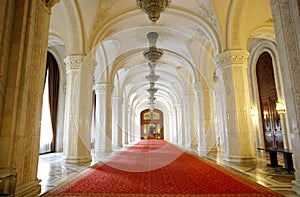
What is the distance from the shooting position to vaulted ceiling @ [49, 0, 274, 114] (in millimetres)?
6180

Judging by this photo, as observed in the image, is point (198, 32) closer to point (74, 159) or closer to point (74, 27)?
point (74, 27)

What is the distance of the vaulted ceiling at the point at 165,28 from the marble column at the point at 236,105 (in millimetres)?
481

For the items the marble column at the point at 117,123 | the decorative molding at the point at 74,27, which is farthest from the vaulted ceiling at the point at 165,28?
the marble column at the point at 117,123

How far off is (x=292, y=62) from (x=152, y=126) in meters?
31.6

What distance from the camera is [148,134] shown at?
33.6m

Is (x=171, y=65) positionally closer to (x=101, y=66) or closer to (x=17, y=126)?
(x=101, y=66)

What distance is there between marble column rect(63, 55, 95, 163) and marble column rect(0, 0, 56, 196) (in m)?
2.80

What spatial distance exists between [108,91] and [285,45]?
8257 mm

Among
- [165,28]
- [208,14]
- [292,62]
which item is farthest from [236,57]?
[165,28]

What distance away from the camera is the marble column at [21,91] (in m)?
2.69

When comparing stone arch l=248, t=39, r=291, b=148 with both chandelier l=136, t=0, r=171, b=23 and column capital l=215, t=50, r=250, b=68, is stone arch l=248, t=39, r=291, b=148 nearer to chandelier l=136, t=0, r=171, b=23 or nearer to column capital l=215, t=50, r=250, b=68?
column capital l=215, t=50, r=250, b=68

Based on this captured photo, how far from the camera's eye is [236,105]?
601 centimetres

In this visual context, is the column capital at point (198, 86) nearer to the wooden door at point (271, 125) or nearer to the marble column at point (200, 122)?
the marble column at point (200, 122)

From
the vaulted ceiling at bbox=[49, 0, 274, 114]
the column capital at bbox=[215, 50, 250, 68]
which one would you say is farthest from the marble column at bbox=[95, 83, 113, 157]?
the column capital at bbox=[215, 50, 250, 68]
